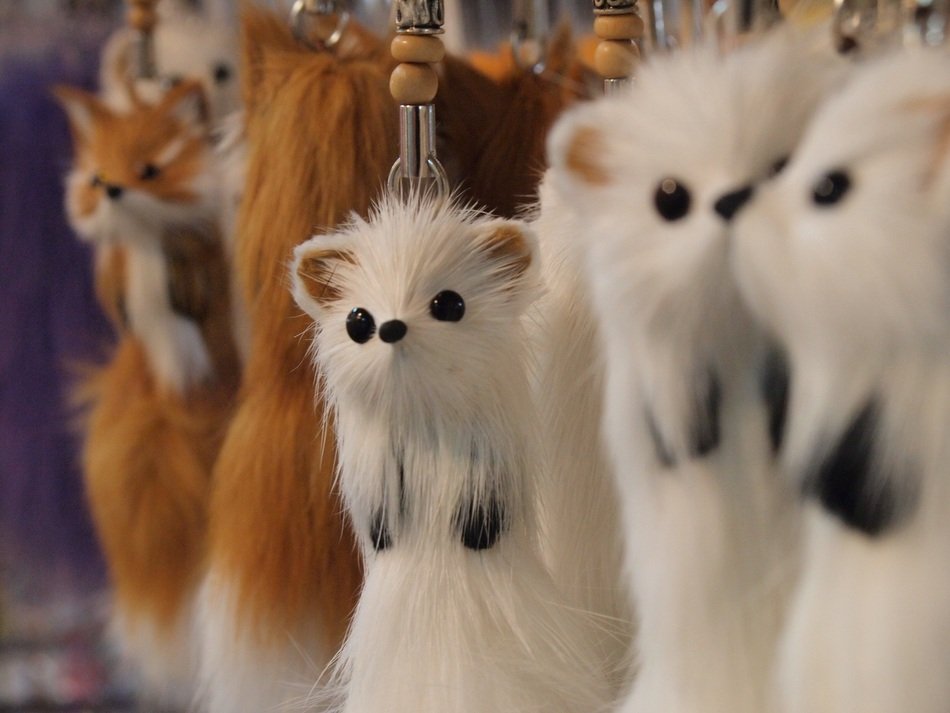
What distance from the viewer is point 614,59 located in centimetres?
49

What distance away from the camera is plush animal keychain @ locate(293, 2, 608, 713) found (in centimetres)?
45

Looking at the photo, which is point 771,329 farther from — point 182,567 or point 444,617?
point 182,567

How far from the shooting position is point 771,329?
0.34 meters

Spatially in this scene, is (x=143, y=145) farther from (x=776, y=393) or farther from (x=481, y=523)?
(x=776, y=393)

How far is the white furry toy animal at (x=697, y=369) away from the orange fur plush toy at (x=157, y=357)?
0.52m

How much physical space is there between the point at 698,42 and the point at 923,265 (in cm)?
16

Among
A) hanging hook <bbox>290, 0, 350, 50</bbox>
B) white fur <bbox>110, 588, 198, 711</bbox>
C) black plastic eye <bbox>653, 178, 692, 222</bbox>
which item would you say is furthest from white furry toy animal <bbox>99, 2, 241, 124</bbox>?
black plastic eye <bbox>653, 178, 692, 222</bbox>

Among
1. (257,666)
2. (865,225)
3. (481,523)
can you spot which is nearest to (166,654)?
(257,666)

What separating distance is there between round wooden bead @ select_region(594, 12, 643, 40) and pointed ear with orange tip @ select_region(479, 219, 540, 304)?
0.36 ft

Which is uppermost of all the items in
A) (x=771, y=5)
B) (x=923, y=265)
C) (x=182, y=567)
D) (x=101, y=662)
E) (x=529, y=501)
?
(x=771, y=5)

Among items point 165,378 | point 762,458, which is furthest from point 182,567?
point 762,458

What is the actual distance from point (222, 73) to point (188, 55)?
0.11 feet

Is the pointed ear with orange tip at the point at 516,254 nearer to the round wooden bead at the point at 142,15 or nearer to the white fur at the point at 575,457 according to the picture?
the white fur at the point at 575,457

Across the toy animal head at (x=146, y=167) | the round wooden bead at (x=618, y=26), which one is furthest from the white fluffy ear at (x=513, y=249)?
the toy animal head at (x=146, y=167)
